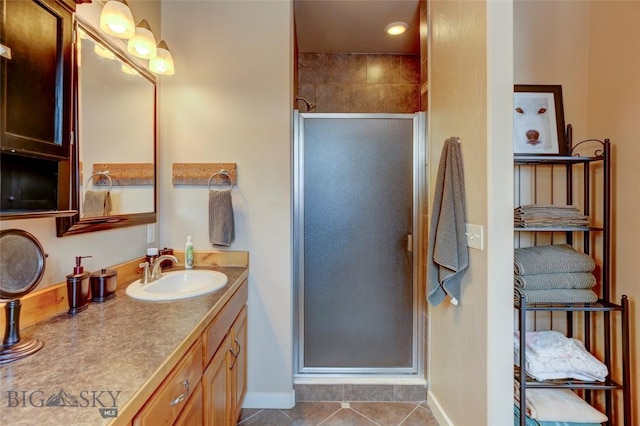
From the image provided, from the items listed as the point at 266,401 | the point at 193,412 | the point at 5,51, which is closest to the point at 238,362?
the point at 266,401

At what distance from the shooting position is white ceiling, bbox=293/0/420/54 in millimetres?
2148

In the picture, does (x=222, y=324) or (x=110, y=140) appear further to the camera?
(x=110, y=140)

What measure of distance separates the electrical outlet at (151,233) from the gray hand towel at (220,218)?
37 cm

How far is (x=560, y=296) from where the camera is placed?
1490 mm

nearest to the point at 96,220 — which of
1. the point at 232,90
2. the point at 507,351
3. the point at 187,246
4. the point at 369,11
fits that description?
the point at 187,246

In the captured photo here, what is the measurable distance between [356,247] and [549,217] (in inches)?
44.0

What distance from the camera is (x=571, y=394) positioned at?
1.59 meters

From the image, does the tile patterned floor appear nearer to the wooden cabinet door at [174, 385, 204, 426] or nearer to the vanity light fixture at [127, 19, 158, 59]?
the wooden cabinet door at [174, 385, 204, 426]

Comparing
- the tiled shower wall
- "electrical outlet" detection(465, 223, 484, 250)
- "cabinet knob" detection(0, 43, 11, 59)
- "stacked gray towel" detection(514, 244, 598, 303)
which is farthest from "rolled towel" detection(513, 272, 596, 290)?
"cabinet knob" detection(0, 43, 11, 59)

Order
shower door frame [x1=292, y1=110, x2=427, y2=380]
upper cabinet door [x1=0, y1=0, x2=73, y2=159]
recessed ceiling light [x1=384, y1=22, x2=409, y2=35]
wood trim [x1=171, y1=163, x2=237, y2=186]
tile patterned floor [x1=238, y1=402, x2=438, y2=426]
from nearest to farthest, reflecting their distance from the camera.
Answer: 1. upper cabinet door [x1=0, y1=0, x2=73, y2=159]
2. tile patterned floor [x1=238, y1=402, x2=438, y2=426]
3. wood trim [x1=171, y1=163, x2=237, y2=186]
4. shower door frame [x1=292, y1=110, x2=427, y2=380]
5. recessed ceiling light [x1=384, y1=22, x2=409, y2=35]

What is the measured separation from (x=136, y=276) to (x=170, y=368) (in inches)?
39.5

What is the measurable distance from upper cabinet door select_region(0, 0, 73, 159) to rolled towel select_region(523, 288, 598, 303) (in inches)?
83.2

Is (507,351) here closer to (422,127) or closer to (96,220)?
(422,127)

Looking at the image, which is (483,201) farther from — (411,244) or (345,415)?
(345,415)
